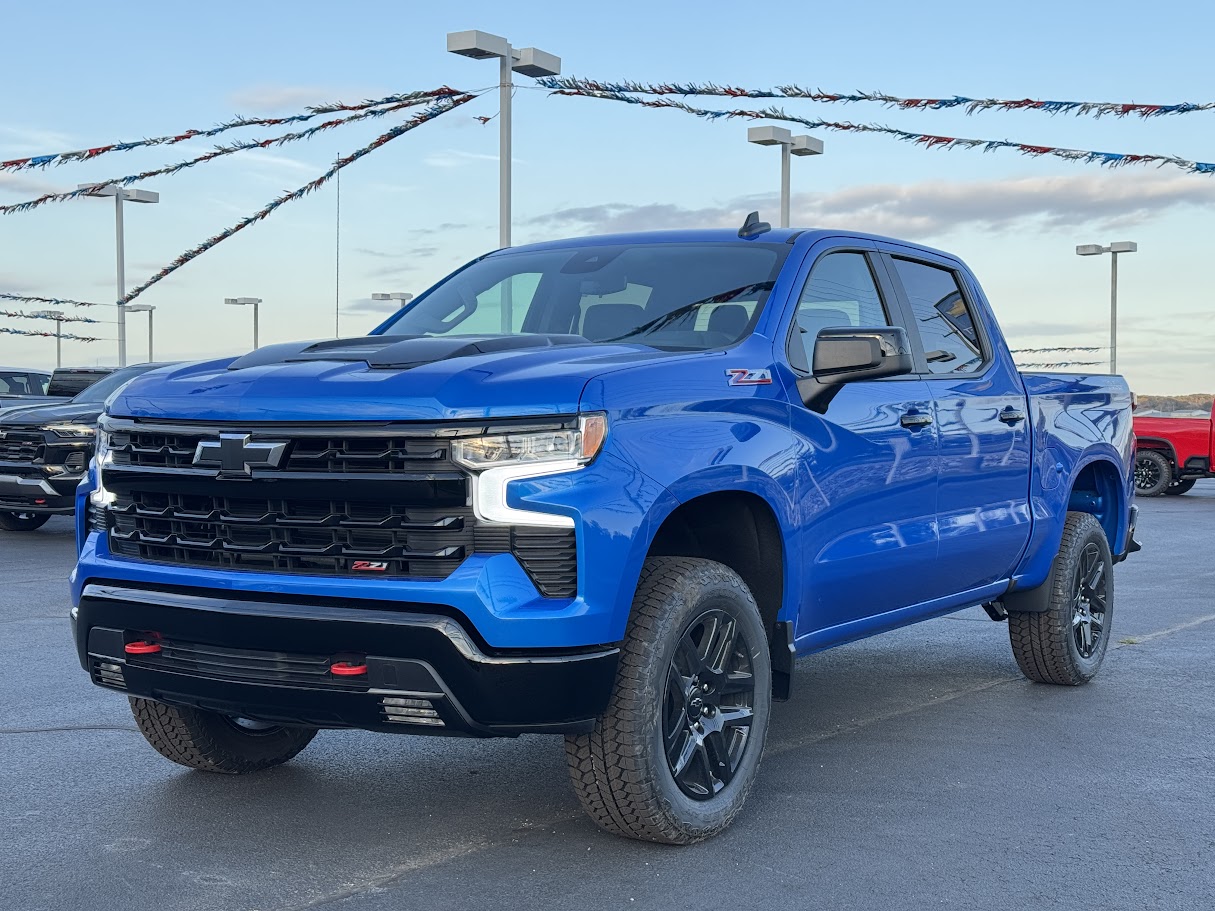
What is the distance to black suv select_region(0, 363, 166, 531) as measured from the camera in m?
14.0

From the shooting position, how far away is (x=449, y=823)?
15.4 ft

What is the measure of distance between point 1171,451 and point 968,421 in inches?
698

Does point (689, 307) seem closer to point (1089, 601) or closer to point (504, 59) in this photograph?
point (1089, 601)

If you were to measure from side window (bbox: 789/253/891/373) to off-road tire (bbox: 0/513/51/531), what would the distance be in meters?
11.9

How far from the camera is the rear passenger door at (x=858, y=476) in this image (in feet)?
16.4

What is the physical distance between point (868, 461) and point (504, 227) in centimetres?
1311

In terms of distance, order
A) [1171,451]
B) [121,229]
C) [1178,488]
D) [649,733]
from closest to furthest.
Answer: [649,733]
[1171,451]
[1178,488]
[121,229]

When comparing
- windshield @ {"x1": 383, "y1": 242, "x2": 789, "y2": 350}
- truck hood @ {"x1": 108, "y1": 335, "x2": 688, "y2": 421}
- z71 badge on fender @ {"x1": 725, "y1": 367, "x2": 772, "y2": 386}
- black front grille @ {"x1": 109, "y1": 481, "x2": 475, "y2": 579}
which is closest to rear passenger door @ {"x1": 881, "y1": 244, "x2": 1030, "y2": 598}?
windshield @ {"x1": 383, "y1": 242, "x2": 789, "y2": 350}

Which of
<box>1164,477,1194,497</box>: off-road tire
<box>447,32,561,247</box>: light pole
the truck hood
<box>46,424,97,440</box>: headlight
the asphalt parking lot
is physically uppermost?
<box>447,32,561,247</box>: light pole

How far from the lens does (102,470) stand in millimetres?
4590

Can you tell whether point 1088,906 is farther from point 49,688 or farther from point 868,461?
point 49,688

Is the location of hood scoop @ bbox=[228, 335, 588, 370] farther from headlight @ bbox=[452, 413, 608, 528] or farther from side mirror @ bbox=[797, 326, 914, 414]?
side mirror @ bbox=[797, 326, 914, 414]

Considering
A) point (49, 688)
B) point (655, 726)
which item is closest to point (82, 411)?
point (49, 688)

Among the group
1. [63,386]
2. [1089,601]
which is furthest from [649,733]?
[63,386]
